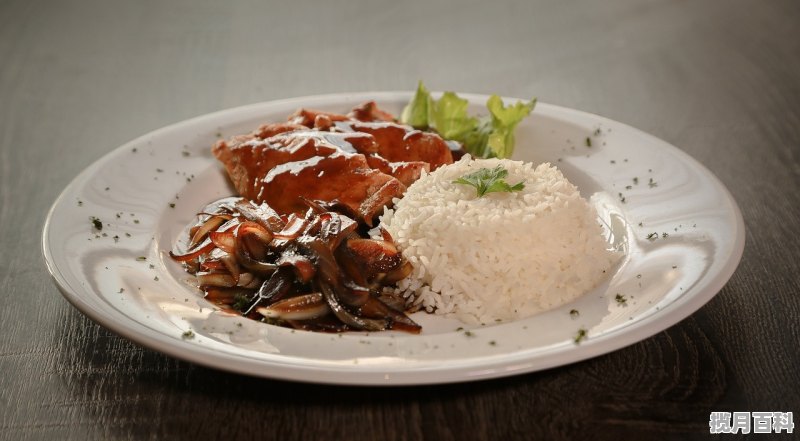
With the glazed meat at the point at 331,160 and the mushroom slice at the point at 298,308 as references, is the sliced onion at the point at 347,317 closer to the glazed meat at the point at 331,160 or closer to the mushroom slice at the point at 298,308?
the mushroom slice at the point at 298,308

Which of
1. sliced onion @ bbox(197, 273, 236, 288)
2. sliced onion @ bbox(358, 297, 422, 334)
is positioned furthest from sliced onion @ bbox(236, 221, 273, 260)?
sliced onion @ bbox(358, 297, 422, 334)

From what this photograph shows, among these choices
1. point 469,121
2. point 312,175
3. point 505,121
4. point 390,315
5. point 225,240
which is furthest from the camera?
point 469,121

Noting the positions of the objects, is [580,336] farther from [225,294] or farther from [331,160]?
[331,160]

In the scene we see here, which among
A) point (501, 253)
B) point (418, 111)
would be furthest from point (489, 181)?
point (418, 111)

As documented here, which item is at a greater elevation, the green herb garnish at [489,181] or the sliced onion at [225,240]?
the green herb garnish at [489,181]

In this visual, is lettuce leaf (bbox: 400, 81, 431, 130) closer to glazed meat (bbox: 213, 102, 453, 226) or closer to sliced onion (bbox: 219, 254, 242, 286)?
glazed meat (bbox: 213, 102, 453, 226)

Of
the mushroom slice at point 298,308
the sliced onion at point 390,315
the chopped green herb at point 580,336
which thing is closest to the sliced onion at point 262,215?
the mushroom slice at point 298,308
